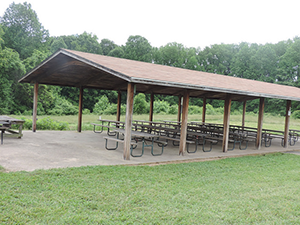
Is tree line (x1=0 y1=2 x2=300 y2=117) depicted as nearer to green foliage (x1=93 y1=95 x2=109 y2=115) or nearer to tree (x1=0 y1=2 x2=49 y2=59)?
tree (x1=0 y1=2 x2=49 y2=59)

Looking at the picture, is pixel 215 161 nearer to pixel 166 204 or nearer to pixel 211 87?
pixel 211 87

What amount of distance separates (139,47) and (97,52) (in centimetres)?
724

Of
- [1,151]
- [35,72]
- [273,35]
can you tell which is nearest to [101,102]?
[35,72]

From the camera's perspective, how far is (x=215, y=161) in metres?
7.50

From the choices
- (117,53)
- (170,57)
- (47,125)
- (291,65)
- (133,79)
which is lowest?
(47,125)

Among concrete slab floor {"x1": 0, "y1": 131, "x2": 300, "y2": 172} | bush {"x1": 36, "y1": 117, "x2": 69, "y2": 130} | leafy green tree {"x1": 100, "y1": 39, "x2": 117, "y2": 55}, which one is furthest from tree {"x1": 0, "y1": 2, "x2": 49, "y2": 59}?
concrete slab floor {"x1": 0, "y1": 131, "x2": 300, "y2": 172}

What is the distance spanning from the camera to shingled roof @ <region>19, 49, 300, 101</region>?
22.0ft

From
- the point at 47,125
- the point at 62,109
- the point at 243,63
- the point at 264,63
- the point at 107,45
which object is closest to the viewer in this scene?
the point at 47,125

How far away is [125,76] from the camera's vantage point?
6117mm

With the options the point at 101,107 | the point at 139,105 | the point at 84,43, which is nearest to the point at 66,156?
the point at 139,105

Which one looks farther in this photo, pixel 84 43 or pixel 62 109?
pixel 84 43

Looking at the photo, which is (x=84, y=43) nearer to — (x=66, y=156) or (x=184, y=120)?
(x=184, y=120)

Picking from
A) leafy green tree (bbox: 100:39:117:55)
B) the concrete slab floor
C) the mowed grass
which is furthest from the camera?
leafy green tree (bbox: 100:39:117:55)

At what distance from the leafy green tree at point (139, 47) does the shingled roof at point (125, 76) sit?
3071cm
